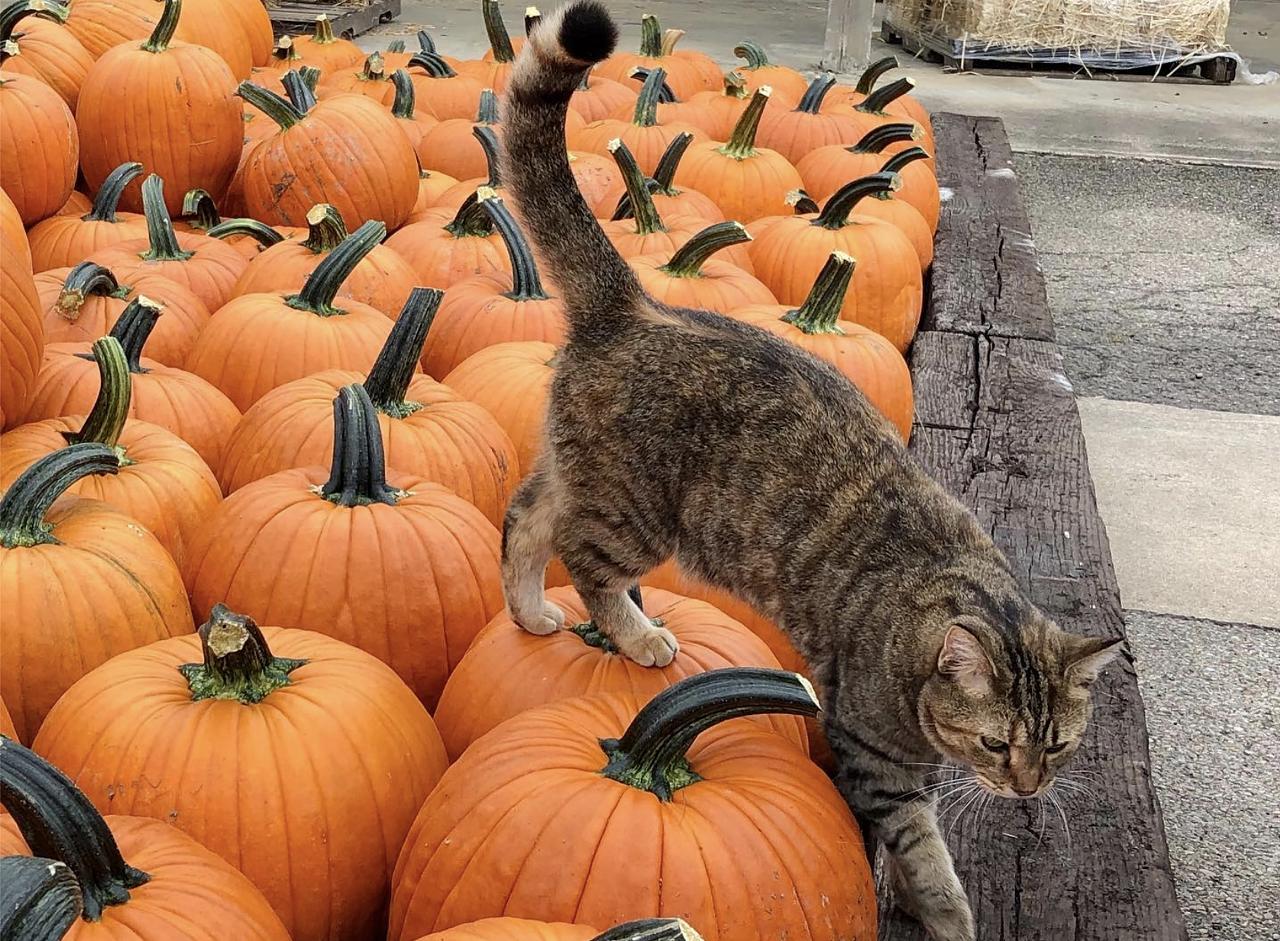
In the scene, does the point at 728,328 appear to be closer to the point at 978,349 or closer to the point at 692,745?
the point at 692,745

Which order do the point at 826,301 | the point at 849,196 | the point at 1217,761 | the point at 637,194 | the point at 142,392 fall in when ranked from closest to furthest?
the point at 142,392 → the point at 1217,761 → the point at 826,301 → the point at 637,194 → the point at 849,196

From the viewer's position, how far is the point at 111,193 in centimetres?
460

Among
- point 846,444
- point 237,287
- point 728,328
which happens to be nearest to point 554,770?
point 846,444

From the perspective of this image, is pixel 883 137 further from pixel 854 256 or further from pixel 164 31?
pixel 164 31

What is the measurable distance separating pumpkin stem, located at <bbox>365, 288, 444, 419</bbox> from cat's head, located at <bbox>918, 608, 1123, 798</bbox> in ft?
4.95

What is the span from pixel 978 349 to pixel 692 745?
2.98 meters

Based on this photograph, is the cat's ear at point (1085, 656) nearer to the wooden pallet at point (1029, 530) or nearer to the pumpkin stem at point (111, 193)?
the wooden pallet at point (1029, 530)

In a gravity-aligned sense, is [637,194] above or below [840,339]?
above

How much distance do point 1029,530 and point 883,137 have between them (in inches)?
106

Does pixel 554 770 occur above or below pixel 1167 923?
above

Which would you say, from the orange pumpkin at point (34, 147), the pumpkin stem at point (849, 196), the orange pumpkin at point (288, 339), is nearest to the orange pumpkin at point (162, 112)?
the orange pumpkin at point (34, 147)

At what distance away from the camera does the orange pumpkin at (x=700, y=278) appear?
418 cm

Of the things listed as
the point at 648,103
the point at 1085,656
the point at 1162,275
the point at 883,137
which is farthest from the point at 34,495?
the point at 1162,275

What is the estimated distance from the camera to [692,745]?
7.46 ft
